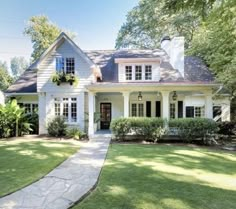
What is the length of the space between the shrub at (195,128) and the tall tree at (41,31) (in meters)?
24.8

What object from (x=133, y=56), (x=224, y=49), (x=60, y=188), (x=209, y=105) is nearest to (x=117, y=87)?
(x=133, y=56)

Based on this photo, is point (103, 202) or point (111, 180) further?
point (111, 180)

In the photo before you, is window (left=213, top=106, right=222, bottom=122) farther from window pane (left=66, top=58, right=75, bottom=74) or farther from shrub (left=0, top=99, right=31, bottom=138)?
shrub (left=0, top=99, right=31, bottom=138)

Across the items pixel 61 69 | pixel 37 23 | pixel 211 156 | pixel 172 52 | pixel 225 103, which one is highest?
pixel 37 23

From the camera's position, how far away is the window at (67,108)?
17266 millimetres

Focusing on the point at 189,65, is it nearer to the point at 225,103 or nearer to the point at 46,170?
the point at 225,103

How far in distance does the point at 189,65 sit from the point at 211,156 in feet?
36.0

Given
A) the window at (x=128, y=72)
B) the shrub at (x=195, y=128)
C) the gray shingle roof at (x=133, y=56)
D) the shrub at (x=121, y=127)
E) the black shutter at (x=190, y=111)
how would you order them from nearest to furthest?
the shrub at (x=195, y=128) → the shrub at (x=121, y=127) → the window at (x=128, y=72) → the gray shingle roof at (x=133, y=56) → the black shutter at (x=190, y=111)

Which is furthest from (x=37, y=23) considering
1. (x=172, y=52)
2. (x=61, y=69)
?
(x=172, y=52)

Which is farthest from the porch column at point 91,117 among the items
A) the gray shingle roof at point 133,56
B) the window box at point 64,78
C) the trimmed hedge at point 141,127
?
the gray shingle roof at point 133,56

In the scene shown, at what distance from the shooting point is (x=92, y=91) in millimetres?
16359

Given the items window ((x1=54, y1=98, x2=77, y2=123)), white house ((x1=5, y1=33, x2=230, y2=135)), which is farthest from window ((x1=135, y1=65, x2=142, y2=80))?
window ((x1=54, y1=98, x2=77, y2=123))

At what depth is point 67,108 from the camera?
1733 cm

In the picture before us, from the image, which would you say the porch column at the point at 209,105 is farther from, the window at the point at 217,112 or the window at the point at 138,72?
the window at the point at 217,112
